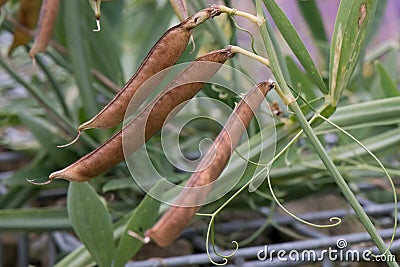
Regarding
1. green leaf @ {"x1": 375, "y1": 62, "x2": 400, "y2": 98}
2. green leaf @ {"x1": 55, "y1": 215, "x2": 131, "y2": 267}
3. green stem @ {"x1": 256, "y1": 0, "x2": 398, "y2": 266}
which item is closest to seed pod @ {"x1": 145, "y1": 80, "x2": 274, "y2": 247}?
green stem @ {"x1": 256, "y1": 0, "x2": 398, "y2": 266}

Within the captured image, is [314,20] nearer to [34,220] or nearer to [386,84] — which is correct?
[386,84]

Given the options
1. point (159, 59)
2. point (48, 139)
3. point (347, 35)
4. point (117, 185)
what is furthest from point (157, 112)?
point (48, 139)

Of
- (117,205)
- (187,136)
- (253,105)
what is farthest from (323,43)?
(253,105)

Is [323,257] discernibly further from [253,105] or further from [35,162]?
[35,162]

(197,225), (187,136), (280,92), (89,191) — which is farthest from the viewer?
(187,136)

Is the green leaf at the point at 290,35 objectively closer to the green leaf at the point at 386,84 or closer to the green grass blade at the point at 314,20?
the green leaf at the point at 386,84
